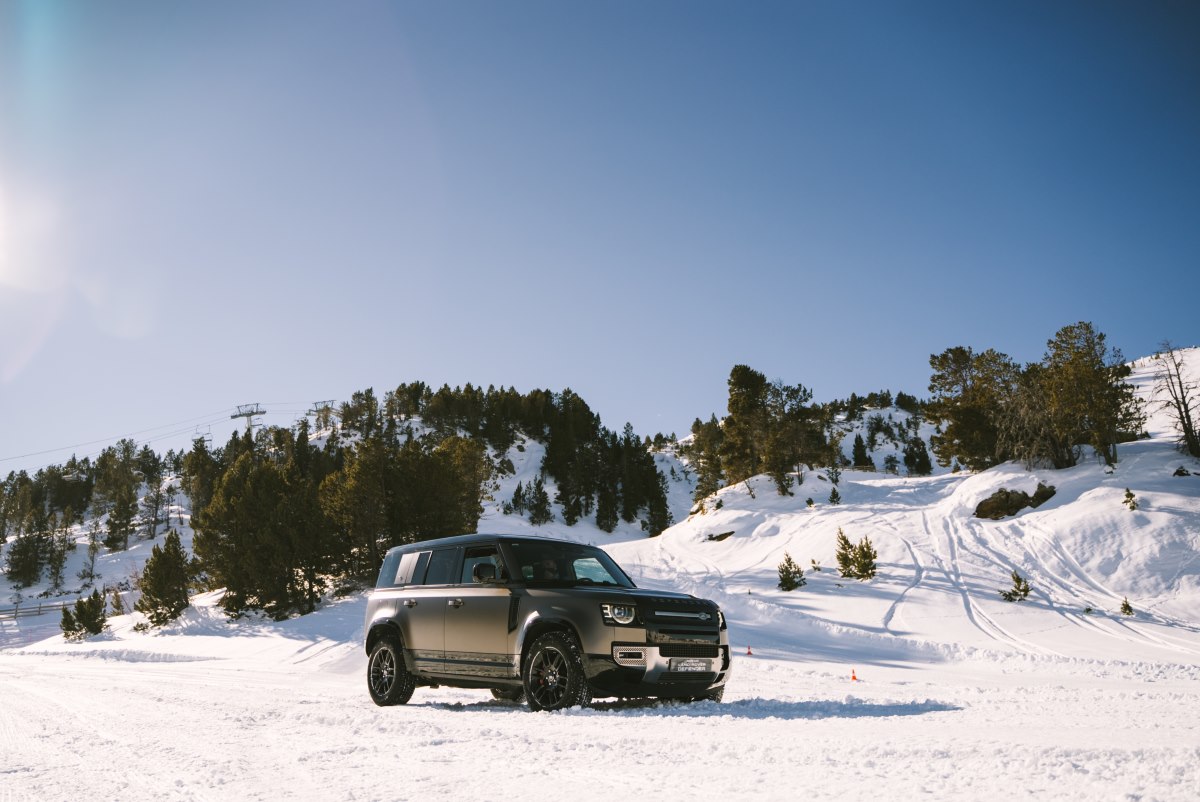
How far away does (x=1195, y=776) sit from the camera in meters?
4.13

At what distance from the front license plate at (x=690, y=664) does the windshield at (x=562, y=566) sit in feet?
4.42

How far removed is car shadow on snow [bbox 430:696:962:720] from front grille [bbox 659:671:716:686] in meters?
0.28

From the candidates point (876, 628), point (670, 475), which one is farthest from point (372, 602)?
point (670, 475)

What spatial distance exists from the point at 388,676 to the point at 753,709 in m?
5.06

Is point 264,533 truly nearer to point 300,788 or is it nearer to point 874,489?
point 300,788

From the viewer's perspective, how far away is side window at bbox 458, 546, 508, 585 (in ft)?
30.3

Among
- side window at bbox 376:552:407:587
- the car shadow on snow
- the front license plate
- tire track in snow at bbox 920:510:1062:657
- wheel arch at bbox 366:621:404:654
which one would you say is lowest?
tire track in snow at bbox 920:510:1062:657

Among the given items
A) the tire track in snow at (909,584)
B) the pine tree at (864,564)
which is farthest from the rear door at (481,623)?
the pine tree at (864,564)

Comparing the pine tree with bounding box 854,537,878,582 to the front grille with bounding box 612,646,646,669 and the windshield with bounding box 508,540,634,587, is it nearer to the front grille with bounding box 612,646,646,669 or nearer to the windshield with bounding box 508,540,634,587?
the windshield with bounding box 508,540,634,587

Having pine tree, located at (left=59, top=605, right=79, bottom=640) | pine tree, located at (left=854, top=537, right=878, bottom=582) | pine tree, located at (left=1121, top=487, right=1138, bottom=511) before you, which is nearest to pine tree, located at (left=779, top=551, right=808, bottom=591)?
pine tree, located at (left=854, top=537, right=878, bottom=582)

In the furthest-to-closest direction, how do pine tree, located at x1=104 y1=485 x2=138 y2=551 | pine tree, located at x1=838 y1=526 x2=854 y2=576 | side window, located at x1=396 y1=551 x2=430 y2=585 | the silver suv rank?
pine tree, located at x1=104 y1=485 x2=138 y2=551
pine tree, located at x1=838 y1=526 x2=854 y2=576
side window, located at x1=396 y1=551 x2=430 y2=585
the silver suv

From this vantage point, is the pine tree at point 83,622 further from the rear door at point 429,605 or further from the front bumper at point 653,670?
the front bumper at point 653,670

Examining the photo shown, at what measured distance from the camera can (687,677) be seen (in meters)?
8.24

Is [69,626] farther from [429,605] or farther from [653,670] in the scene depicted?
[653,670]
